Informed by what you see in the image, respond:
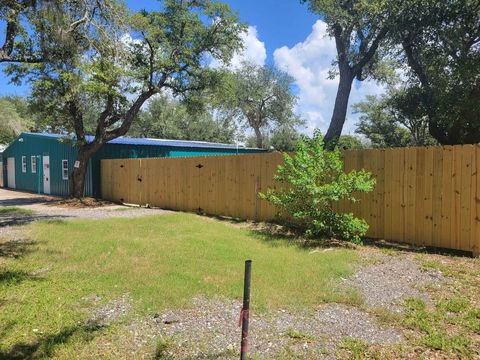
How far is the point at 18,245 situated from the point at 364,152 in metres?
6.93

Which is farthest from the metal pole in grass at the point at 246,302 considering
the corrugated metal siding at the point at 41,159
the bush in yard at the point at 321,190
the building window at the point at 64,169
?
the building window at the point at 64,169

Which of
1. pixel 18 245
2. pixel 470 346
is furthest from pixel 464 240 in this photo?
pixel 18 245

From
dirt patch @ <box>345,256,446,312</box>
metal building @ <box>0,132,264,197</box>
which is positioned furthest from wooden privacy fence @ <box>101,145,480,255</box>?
metal building @ <box>0,132,264,197</box>

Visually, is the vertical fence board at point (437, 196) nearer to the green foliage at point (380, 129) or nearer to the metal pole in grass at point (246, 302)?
the metal pole in grass at point (246, 302)

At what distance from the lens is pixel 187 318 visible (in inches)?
169

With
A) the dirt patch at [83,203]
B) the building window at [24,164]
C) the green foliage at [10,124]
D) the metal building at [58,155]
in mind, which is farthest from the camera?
the green foliage at [10,124]

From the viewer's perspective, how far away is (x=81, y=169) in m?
18.1

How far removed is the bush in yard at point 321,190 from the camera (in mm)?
7746

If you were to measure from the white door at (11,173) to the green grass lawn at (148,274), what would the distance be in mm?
21486

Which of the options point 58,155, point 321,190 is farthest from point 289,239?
point 58,155

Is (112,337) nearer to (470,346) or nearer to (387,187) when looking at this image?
(470,346)

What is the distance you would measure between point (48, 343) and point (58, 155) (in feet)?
64.8

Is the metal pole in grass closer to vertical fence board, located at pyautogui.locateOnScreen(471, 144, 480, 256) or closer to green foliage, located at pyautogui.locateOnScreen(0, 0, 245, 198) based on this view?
vertical fence board, located at pyautogui.locateOnScreen(471, 144, 480, 256)

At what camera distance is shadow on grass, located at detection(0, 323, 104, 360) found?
353 centimetres
